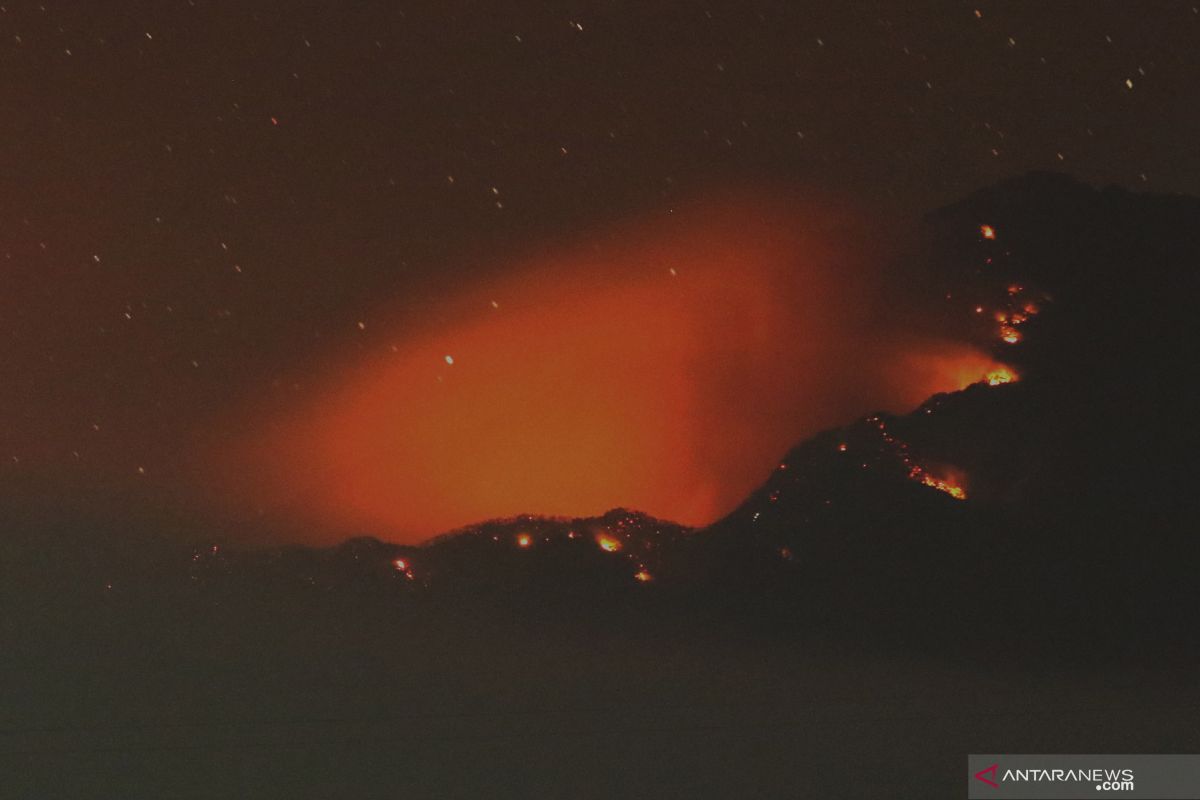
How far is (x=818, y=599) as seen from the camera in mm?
2068

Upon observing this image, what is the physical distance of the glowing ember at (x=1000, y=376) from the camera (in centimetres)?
217

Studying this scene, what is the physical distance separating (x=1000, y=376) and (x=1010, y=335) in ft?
0.30

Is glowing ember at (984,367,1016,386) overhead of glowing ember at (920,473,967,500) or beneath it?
overhead

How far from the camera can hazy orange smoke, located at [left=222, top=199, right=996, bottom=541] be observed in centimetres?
207

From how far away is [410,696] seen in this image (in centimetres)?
173

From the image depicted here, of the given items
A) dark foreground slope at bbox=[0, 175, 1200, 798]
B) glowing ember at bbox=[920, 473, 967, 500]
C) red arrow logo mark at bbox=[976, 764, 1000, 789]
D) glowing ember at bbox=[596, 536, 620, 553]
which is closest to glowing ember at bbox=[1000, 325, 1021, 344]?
dark foreground slope at bbox=[0, 175, 1200, 798]

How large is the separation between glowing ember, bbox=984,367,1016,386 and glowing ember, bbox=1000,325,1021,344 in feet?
0.21

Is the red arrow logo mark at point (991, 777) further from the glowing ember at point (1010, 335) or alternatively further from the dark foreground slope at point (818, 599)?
the glowing ember at point (1010, 335)

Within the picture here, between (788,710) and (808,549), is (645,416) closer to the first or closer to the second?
(808,549)

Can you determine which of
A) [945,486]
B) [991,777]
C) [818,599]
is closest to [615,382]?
[818,599]

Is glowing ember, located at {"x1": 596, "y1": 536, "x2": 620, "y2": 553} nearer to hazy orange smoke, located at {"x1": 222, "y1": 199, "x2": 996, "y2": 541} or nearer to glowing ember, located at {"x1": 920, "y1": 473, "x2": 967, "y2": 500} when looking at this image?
hazy orange smoke, located at {"x1": 222, "y1": 199, "x2": 996, "y2": 541}

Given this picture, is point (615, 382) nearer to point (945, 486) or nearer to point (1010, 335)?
point (945, 486)

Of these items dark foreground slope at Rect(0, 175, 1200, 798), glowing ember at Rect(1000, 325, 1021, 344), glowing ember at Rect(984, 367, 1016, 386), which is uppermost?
glowing ember at Rect(1000, 325, 1021, 344)

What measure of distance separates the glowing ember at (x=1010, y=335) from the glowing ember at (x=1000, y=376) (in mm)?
63
